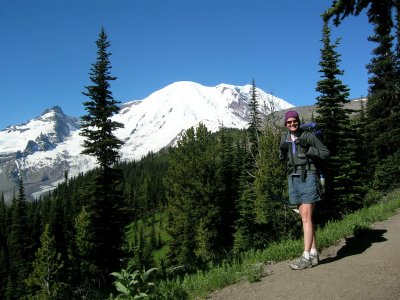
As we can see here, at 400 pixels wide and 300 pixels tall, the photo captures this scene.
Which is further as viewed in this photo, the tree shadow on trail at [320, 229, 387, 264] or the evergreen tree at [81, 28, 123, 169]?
the evergreen tree at [81, 28, 123, 169]

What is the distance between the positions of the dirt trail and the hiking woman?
0.30 meters

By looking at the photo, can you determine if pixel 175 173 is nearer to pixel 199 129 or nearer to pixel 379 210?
pixel 199 129

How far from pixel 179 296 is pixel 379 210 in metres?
7.00

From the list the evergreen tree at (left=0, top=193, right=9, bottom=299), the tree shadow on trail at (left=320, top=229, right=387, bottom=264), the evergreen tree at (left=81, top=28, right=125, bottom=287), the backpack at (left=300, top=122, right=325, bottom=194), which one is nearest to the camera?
the backpack at (left=300, top=122, right=325, bottom=194)

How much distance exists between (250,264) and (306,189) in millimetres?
1836

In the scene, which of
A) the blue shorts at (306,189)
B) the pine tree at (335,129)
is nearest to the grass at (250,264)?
the blue shorts at (306,189)

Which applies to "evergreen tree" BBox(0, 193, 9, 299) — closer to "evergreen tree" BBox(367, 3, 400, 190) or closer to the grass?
"evergreen tree" BBox(367, 3, 400, 190)

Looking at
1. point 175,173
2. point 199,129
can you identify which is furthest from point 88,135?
point 199,129

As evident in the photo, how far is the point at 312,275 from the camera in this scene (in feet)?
19.5

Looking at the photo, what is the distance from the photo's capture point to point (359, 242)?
7.77m

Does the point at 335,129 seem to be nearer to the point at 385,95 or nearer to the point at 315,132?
the point at 385,95

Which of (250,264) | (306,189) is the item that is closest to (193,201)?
(250,264)

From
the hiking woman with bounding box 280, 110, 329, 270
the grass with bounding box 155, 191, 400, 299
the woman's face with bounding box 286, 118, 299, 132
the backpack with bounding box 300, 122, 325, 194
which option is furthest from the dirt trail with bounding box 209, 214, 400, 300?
the woman's face with bounding box 286, 118, 299, 132

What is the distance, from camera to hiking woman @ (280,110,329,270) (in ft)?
20.9
